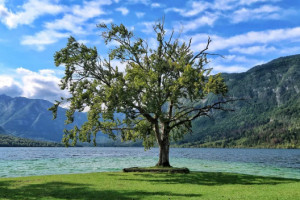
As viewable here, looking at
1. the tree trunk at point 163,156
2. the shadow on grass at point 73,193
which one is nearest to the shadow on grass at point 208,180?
the tree trunk at point 163,156

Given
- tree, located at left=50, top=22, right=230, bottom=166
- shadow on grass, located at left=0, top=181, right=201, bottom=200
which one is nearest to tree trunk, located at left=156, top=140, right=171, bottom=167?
tree, located at left=50, top=22, right=230, bottom=166

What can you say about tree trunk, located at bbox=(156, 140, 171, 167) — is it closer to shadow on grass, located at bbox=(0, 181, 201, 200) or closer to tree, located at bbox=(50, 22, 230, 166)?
tree, located at bbox=(50, 22, 230, 166)

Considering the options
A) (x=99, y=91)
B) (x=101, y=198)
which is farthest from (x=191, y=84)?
(x=101, y=198)

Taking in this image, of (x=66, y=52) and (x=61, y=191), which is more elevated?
(x=66, y=52)

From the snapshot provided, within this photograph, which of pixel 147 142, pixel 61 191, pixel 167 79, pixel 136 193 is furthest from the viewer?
pixel 147 142

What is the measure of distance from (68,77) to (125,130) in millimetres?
14137

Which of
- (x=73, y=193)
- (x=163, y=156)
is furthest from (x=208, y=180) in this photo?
(x=73, y=193)

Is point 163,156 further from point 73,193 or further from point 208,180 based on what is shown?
point 73,193

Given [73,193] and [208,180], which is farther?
[208,180]

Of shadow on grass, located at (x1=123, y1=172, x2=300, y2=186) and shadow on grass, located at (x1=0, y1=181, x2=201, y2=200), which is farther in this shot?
shadow on grass, located at (x1=123, y1=172, x2=300, y2=186)

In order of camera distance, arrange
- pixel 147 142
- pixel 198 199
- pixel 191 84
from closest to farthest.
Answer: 1. pixel 198 199
2. pixel 191 84
3. pixel 147 142

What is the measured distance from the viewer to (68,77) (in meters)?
43.6

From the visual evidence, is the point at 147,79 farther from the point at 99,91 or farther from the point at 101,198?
the point at 101,198

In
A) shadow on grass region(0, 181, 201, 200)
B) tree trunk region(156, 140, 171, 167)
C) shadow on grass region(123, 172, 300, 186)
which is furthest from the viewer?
tree trunk region(156, 140, 171, 167)
